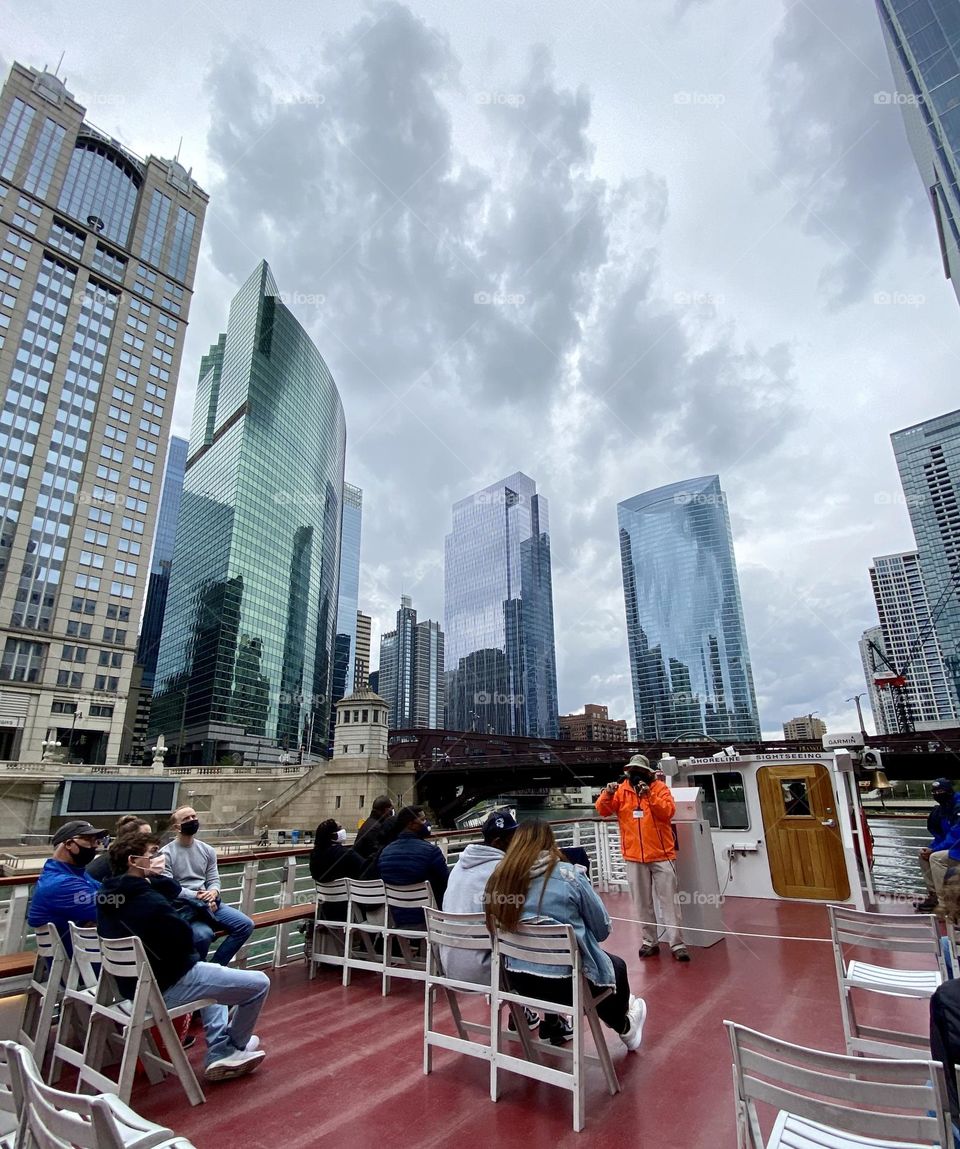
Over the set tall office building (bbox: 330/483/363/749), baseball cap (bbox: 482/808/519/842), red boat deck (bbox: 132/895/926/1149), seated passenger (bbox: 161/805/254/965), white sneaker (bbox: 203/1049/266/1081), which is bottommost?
red boat deck (bbox: 132/895/926/1149)

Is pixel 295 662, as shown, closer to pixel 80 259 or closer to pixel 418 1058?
pixel 80 259

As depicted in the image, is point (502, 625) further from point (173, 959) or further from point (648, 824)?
point (173, 959)

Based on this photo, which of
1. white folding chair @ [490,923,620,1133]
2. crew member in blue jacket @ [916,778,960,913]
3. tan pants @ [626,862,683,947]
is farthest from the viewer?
crew member in blue jacket @ [916,778,960,913]

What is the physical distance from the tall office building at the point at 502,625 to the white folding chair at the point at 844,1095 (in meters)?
120

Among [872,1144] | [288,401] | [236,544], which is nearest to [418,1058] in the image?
[872,1144]

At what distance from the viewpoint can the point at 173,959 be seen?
3.01m

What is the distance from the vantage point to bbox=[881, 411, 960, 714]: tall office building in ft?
294

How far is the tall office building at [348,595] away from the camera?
15850cm

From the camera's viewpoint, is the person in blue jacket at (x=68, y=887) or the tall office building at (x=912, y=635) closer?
the person in blue jacket at (x=68, y=887)

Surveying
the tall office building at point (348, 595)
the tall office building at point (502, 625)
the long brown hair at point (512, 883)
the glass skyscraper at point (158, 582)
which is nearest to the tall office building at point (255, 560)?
the glass skyscraper at point (158, 582)

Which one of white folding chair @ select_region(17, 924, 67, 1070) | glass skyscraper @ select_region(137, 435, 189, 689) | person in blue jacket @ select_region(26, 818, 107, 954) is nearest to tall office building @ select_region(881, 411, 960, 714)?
person in blue jacket @ select_region(26, 818, 107, 954)

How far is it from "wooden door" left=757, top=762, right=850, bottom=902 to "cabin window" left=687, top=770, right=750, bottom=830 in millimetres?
315

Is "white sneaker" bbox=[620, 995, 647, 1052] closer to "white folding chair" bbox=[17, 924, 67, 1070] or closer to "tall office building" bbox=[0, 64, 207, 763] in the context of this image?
"white folding chair" bbox=[17, 924, 67, 1070]

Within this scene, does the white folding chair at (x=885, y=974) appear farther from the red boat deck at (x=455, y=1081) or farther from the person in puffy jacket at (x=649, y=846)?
the person in puffy jacket at (x=649, y=846)
